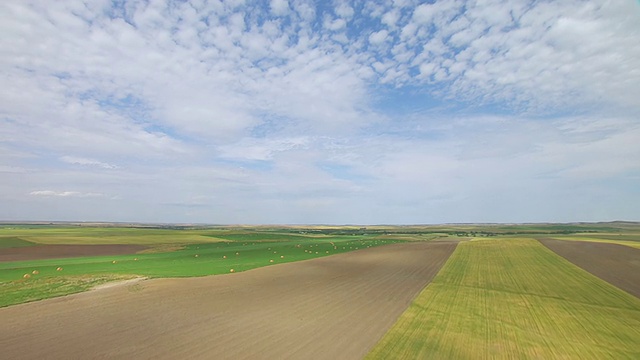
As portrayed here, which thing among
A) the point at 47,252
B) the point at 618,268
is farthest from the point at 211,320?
the point at 47,252

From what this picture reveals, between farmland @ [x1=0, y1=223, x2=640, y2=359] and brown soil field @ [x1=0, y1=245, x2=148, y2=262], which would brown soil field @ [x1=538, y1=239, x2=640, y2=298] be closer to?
farmland @ [x1=0, y1=223, x2=640, y2=359]

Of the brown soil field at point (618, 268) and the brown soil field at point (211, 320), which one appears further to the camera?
the brown soil field at point (618, 268)

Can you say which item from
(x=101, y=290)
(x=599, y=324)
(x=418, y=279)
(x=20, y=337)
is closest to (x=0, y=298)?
(x=101, y=290)

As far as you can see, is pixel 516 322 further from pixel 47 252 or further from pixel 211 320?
pixel 47 252

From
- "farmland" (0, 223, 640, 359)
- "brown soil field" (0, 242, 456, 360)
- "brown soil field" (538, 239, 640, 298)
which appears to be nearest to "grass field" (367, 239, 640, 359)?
"farmland" (0, 223, 640, 359)

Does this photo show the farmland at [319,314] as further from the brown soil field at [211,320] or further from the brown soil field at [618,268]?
the brown soil field at [618,268]

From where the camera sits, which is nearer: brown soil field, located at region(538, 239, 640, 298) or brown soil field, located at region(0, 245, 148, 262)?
brown soil field, located at region(538, 239, 640, 298)

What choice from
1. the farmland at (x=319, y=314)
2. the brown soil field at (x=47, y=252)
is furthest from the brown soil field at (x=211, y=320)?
the brown soil field at (x=47, y=252)
